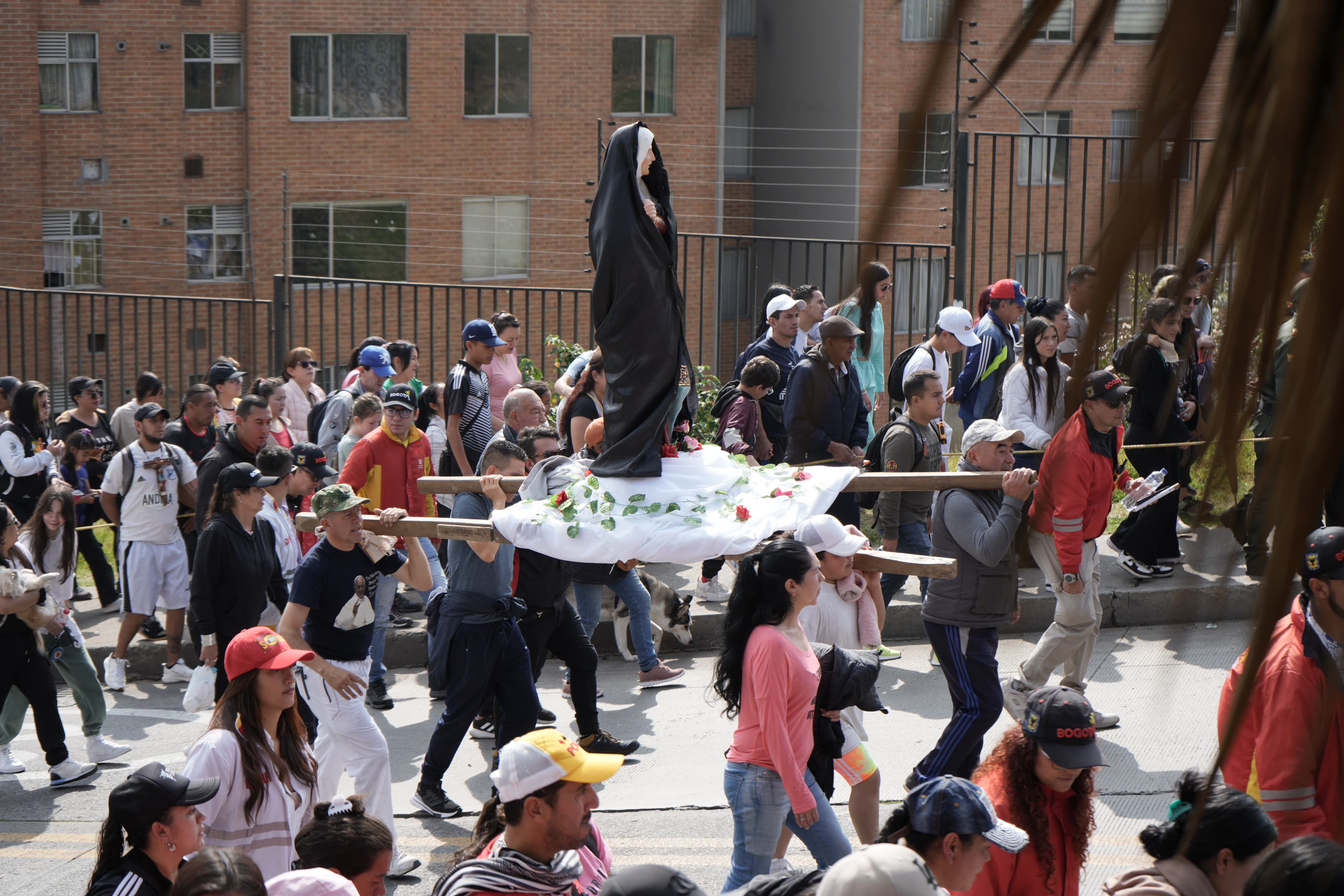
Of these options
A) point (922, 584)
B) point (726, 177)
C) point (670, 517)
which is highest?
point (726, 177)

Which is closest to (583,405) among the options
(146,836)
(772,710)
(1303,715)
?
(772,710)

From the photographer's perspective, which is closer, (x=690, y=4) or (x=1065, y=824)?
(x=1065, y=824)

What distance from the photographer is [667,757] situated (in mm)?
8125

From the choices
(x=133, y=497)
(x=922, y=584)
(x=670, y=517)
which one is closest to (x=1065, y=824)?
(x=670, y=517)

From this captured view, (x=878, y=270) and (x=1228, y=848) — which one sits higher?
(x=878, y=270)

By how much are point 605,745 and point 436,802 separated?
1.09 metres

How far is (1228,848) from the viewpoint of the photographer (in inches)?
147

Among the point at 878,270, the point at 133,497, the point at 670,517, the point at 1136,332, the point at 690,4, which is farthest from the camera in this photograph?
the point at 690,4

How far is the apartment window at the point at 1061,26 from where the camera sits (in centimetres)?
97

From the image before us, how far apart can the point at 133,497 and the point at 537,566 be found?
11.8 ft

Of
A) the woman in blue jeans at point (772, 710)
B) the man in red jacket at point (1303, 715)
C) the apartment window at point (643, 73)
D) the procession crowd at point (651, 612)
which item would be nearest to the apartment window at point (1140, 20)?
the procession crowd at point (651, 612)

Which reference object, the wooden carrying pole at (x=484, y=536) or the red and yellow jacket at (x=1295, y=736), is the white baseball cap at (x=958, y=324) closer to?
the wooden carrying pole at (x=484, y=536)

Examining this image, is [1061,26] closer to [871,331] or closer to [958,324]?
[871,331]

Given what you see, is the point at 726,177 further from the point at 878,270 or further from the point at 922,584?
the point at 878,270
